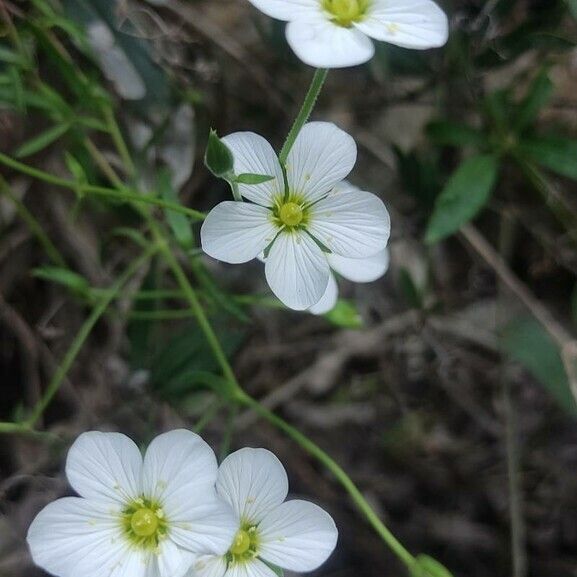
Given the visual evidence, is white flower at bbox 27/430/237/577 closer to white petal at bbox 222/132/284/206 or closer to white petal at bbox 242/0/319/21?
white petal at bbox 222/132/284/206

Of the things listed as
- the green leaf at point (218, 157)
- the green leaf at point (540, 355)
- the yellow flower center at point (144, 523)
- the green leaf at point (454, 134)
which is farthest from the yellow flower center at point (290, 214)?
the green leaf at point (540, 355)

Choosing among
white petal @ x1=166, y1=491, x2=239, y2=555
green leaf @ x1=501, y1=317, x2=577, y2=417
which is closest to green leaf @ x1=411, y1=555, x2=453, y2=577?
white petal @ x1=166, y1=491, x2=239, y2=555

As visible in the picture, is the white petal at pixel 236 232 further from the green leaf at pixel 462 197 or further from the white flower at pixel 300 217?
the green leaf at pixel 462 197

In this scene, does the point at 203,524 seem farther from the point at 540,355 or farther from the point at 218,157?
the point at 540,355

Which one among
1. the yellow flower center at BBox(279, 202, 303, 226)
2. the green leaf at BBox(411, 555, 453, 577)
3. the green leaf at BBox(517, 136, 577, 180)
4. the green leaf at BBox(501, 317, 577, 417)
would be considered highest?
the yellow flower center at BBox(279, 202, 303, 226)

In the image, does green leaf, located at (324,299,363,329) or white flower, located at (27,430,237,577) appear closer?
white flower, located at (27,430,237,577)

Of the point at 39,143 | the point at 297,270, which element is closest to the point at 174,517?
the point at 297,270
